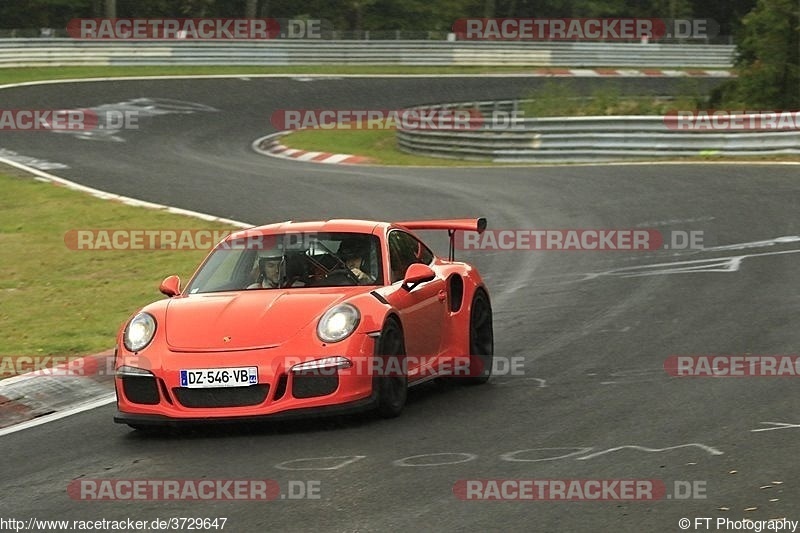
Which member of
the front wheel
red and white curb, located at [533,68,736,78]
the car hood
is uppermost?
the car hood

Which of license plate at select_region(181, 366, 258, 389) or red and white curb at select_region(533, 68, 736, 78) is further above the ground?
license plate at select_region(181, 366, 258, 389)

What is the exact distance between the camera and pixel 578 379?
9211 mm

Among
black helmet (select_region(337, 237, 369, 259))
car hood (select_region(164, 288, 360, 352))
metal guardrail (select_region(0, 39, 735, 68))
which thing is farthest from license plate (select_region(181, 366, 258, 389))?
metal guardrail (select_region(0, 39, 735, 68))

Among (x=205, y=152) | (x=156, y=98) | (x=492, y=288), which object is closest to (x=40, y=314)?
(x=492, y=288)

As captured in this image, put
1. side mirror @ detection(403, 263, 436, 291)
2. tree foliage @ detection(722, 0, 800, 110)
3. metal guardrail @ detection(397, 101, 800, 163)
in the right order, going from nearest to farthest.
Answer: side mirror @ detection(403, 263, 436, 291), metal guardrail @ detection(397, 101, 800, 163), tree foliage @ detection(722, 0, 800, 110)

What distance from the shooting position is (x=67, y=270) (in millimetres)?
15062

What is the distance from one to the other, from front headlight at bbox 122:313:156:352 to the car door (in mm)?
1428

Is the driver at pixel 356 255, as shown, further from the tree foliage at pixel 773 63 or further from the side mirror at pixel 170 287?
the tree foliage at pixel 773 63

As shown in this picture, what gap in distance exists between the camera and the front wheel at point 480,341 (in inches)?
377

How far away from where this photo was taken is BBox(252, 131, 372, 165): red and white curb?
27.5 metres

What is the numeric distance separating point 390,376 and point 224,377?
101cm

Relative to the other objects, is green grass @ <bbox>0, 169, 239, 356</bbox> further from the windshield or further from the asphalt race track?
the windshield

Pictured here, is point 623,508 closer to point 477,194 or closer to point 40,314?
point 40,314

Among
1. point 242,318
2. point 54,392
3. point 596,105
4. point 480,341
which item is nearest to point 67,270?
point 54,392
